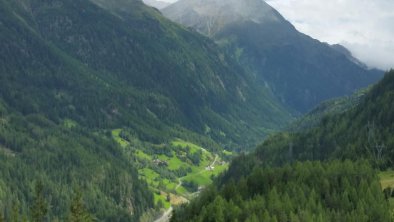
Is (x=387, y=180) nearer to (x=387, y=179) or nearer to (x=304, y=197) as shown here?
(x=387, y=179)

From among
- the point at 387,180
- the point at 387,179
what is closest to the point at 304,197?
the point at 387,180

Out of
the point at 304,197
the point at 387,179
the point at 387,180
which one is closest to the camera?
the point at 304,197

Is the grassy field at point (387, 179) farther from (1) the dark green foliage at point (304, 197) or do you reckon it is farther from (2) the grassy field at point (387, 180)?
(1) the dark green foliage at point (304, 197)

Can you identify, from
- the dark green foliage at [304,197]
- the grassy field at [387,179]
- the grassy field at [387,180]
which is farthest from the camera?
the grassy field at [387,179]

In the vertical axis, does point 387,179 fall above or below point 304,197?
above

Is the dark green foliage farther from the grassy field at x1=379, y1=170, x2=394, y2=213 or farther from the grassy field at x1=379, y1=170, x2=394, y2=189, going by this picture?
the grassy field at x1=379, y1=170, x2=394, y2=189

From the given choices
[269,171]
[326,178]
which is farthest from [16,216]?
[326,178]

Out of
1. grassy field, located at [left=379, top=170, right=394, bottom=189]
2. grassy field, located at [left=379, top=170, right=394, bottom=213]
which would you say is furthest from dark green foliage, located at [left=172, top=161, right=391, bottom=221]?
grassy field, located at [left=379, top=170, right=394, bottom=189]

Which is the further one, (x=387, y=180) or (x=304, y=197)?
(x=387, y=180)

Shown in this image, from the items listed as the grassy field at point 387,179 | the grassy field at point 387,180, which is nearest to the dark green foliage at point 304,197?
the grassy field at point 387,180

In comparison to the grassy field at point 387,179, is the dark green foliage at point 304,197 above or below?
below
